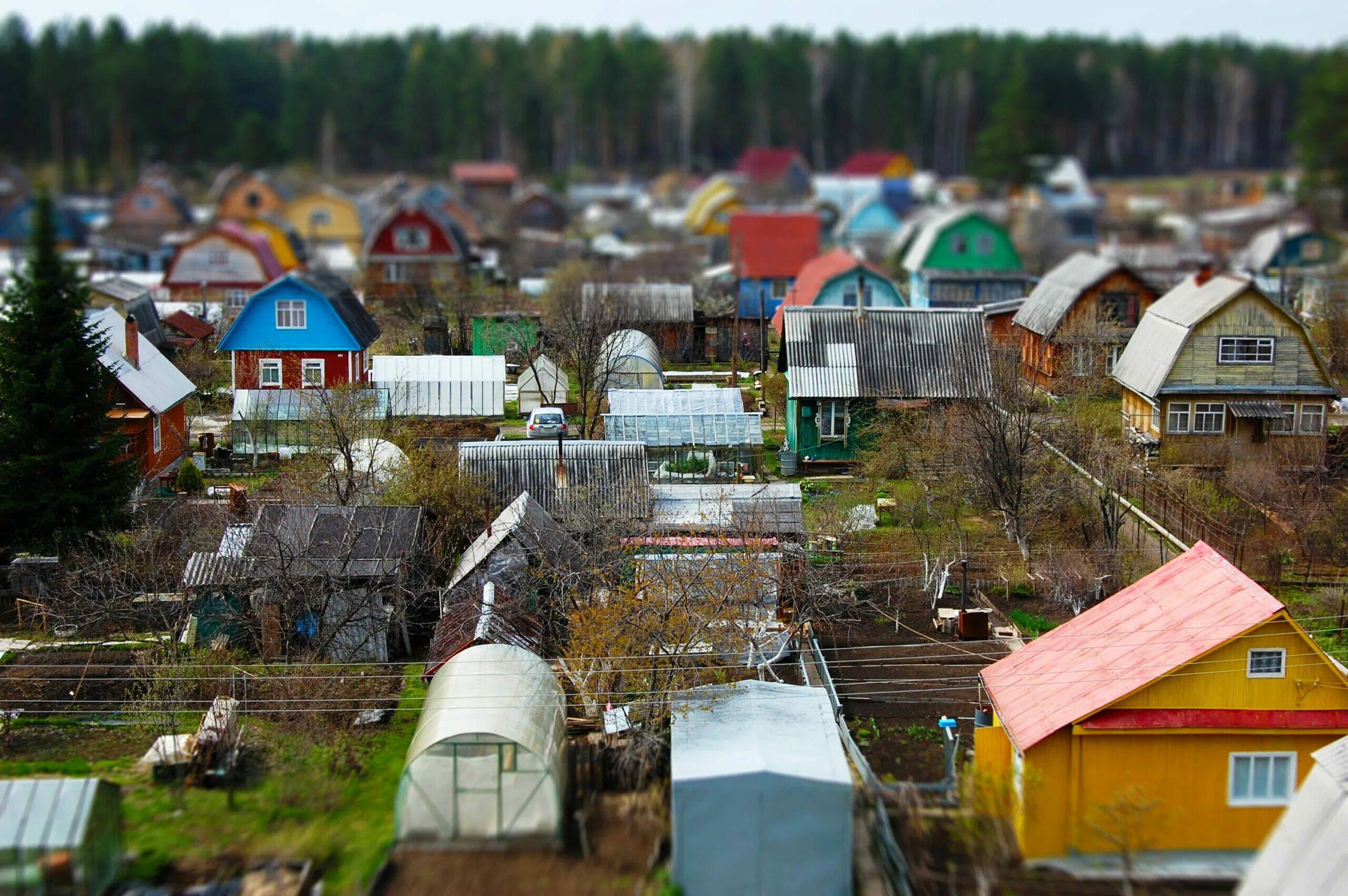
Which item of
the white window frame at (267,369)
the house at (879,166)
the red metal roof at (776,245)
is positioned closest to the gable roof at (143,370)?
the white window frame at (267,369)

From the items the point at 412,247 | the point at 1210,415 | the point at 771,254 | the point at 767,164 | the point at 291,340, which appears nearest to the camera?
the point at 1210,415

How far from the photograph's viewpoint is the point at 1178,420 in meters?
28.8

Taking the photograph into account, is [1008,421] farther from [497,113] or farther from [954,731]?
[497,113]

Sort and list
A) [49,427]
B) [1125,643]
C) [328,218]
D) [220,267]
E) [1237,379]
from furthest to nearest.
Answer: [328,218] → [220,267] → [1237,379] → [49,427] → [1125,643]

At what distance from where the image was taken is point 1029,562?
78.6ft

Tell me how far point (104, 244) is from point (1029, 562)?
46.0m

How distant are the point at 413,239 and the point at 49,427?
28380mm

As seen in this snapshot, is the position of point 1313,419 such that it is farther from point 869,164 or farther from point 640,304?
point 869,164

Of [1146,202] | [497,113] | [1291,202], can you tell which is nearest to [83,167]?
[497,113]

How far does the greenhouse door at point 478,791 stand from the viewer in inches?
592

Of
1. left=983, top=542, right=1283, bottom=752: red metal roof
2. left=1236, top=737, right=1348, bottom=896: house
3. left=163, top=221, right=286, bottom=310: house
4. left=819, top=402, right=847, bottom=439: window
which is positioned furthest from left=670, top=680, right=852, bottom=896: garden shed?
left=163, top=221, right=286, bottom=310: house

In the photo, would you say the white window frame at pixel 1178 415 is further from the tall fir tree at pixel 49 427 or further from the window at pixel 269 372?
the tall fir tree at pixel 49 427

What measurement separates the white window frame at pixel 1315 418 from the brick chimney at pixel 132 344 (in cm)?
2208

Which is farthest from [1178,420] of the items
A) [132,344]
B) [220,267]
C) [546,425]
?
[220,267]
